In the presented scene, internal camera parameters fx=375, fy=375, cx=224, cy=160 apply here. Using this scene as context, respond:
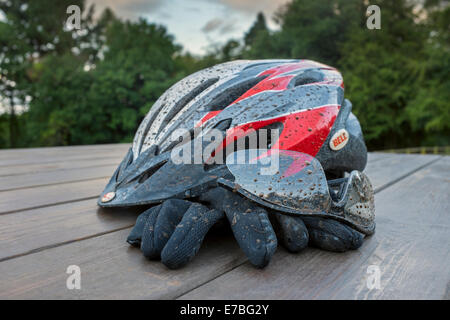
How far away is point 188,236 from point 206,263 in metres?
0.08

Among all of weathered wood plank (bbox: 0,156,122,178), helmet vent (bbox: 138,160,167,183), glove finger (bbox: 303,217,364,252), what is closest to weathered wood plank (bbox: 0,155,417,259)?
helmet vent (bbox: 138,160,167,183)

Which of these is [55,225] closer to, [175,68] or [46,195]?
[46,195]

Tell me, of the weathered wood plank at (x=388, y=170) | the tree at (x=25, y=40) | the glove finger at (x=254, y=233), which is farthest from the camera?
the tree at (x=25, y=40)

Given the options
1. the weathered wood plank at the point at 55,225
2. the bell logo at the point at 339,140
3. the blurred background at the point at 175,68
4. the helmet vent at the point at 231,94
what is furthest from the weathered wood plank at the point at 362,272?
the blurred background at the point at 175,68

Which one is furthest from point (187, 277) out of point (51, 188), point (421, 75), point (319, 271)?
point (421, 75)

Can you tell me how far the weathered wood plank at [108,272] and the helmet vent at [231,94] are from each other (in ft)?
1.79

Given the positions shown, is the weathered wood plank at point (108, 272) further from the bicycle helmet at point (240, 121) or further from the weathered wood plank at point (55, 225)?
the bicycle helmet at point (240, 121)

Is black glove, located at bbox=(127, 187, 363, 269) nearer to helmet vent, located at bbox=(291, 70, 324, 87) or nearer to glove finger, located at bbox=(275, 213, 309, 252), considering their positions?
glove finger, located at bbox=(275, 213, 309, 252)

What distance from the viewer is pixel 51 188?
5.90 feet

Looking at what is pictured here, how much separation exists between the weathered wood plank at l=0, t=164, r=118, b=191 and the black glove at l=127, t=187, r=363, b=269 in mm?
1190

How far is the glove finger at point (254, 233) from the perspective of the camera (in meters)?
0.83

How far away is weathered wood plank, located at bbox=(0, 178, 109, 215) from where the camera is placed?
1.46 metres

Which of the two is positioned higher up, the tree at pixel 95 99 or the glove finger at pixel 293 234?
the tree at pixel 95 99

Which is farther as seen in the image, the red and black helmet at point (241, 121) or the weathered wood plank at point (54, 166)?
the weathered wood plank at point (54, 166)
